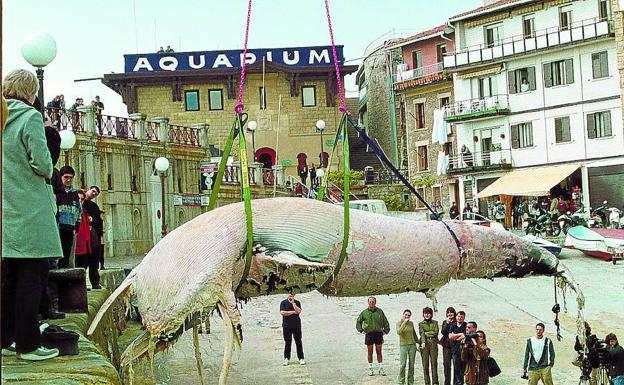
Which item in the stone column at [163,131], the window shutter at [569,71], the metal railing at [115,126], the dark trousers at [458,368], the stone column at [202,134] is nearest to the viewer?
the dark trousers at [458,368]

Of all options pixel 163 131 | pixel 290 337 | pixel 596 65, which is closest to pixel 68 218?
pixel 290 337

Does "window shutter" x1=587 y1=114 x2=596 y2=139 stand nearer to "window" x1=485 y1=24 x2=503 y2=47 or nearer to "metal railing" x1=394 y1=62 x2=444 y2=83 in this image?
"window" x1=485 y1=24 x2=503 y2=47

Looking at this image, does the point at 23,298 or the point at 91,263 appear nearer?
the point at 23,298

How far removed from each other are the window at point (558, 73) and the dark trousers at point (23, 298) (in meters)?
48.4

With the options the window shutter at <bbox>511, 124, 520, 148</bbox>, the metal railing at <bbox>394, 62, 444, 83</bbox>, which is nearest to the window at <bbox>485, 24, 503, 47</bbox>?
the metal railing at <bbox>394, 62, 444, 83</bbox>

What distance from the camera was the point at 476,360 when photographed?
15664mm

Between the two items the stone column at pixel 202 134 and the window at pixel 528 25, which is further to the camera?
the window at pixel 528 25

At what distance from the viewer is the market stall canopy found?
4881 cm

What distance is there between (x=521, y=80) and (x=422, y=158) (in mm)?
9794

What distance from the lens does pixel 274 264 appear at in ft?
17.1

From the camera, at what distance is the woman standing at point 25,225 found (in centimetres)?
516

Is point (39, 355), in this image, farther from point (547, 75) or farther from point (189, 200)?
point (547, 75)

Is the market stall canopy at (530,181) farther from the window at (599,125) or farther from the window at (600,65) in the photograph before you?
the window at (600,65)

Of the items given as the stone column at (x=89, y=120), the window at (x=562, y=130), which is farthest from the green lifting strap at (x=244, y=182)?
the window at (x=562, y=130)
